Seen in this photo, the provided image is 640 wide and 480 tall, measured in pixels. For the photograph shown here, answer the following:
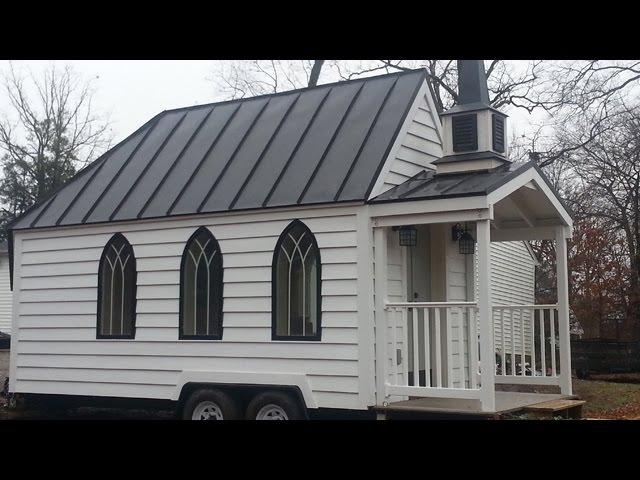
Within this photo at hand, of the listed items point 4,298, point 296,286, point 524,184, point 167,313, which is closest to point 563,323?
point 524,184

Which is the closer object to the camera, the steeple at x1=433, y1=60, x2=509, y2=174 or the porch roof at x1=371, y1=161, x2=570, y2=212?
the porch roof at x1=371, y1=161, x2=570, y2=212

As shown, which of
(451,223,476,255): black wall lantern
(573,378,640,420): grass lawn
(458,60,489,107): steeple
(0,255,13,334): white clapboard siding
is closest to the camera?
(458,60,489,107): steeple

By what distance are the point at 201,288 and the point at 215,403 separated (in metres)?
1.63

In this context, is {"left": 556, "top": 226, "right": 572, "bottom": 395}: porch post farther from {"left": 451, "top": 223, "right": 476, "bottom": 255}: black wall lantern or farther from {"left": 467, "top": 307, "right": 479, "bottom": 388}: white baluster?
{"left": 467, "top": 307, "right": 479, "bottom": 388}: white baluster

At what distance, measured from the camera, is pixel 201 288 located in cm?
1249

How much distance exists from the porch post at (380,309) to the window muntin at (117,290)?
13.2 ft

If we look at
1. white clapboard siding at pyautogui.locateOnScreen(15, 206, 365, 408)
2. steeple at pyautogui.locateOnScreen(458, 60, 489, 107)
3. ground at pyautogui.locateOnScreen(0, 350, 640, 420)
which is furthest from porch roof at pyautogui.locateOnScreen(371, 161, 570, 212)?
ground at pyautogui.locateOnScreen(0, 350, 640, 420)

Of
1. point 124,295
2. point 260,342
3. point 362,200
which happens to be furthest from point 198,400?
point 362,200

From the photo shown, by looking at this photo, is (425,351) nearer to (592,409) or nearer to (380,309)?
(380,309)

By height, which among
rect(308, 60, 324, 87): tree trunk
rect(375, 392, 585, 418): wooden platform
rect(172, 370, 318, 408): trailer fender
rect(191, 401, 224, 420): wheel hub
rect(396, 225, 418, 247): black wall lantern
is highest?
rect(308, 60, 324, 87): tree trunk

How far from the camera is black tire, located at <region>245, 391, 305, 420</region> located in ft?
37.0

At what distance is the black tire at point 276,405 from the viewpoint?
11281 mm

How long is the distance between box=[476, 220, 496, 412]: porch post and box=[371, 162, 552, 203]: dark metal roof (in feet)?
1.63

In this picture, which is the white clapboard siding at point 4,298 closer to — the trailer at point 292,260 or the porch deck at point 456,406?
the trailer at point 292,260
